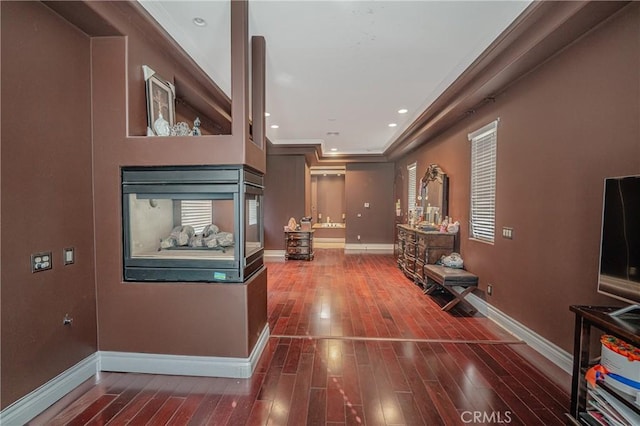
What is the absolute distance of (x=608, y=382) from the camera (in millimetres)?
1485

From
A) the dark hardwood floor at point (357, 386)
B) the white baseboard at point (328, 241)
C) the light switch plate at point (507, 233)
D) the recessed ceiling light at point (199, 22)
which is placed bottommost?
the white baseboard at point (328, 241)

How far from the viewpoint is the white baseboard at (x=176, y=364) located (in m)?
2.17

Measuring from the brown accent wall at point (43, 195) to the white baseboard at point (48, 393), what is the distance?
41 mm

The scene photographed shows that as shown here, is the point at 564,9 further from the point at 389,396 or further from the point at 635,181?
the point at 389,396

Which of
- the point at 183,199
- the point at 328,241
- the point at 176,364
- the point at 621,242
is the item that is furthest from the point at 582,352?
the point at 328,241

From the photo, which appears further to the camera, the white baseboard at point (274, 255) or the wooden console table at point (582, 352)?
the white baseboard at point (274, 255)

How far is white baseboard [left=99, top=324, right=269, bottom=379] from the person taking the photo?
7.11 feet

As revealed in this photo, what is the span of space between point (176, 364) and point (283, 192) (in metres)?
5.42

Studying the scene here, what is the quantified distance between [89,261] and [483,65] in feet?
13.2

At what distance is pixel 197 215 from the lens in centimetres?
260

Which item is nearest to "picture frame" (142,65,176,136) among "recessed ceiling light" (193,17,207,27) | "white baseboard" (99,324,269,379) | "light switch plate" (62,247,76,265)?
"recessed ceiling light" (193,17,207,27)

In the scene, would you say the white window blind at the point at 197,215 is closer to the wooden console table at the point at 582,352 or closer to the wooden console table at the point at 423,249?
the wooden console table at the point at 582,352

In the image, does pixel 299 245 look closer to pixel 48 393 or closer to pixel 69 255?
pixel 69 255

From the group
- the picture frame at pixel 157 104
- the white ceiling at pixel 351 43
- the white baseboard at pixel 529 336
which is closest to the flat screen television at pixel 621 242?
the white baseboard at pixel 529 336
